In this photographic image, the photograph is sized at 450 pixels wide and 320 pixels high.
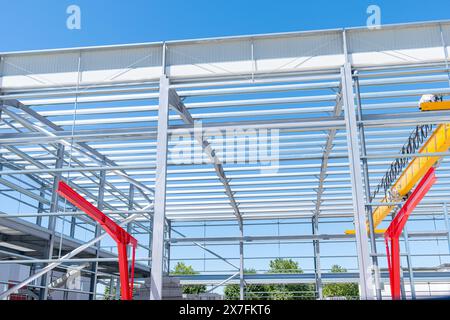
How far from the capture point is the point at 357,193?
10.9m

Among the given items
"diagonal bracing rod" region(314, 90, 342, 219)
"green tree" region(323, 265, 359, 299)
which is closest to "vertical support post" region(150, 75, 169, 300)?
"diagonal bracing rod" region(314, 90, 342, 219)

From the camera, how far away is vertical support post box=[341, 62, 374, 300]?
33.7ft

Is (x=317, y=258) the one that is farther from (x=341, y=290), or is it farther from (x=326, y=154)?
(x=341, y=290)

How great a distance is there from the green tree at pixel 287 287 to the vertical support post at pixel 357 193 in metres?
18.5

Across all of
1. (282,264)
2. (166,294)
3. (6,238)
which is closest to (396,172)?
(166,294)

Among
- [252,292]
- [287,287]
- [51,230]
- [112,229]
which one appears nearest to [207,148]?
[51,230]

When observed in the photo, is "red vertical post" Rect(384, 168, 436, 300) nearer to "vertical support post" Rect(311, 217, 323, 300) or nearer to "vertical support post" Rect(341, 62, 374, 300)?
"vertical support post" Rect(341, 62, 374, 300)

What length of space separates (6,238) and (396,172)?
15.8 m

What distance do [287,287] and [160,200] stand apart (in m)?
37.8

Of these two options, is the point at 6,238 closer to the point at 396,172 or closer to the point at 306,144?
the point at 306,144

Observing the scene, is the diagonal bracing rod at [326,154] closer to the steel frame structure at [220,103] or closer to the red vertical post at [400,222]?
the steel frame structure at [220,103]

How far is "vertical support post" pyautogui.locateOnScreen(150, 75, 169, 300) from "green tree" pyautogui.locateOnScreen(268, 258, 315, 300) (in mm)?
18684

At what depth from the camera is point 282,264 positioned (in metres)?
40.3

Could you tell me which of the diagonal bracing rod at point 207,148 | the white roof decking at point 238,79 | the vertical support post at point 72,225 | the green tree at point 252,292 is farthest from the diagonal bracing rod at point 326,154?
the vertical support post at point 72,225
